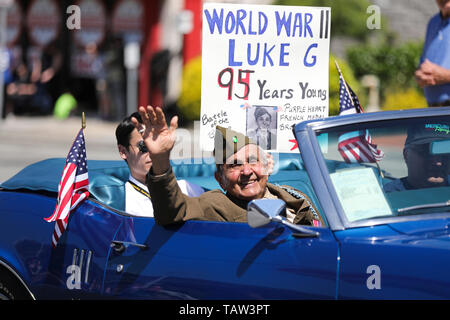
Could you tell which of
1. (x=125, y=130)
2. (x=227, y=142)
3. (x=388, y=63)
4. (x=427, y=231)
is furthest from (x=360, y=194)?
(x=388, y=63)

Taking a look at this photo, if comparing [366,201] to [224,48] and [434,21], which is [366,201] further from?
[434,21]

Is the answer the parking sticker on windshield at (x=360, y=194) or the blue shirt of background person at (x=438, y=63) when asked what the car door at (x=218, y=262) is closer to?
the parking sticker on windshield at (x=360, y=194)

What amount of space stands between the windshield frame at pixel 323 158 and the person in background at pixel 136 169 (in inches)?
43.5

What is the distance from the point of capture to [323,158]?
118 inches

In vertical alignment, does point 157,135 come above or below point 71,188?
above

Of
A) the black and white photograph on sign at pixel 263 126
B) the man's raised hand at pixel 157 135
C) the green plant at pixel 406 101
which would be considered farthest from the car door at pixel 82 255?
the green plant at pixel 406 101

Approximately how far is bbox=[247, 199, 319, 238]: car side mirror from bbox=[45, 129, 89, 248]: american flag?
1.04 m

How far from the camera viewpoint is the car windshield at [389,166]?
294 centimetres

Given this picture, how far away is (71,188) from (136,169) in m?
0.54

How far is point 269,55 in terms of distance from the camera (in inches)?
164

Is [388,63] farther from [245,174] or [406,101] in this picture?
[245,174]

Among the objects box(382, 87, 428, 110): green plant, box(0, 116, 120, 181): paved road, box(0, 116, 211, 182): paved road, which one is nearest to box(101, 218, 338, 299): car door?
box(0, 116, 211, 182): paved road

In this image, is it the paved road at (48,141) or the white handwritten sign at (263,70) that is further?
the paved road at (48,141)

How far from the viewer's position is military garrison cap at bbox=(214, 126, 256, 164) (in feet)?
11.8
